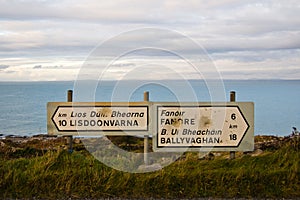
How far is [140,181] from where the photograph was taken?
7.32 meters

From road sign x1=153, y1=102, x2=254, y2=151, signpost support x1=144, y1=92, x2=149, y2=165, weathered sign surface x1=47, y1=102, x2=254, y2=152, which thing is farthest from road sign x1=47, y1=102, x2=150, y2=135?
road sign x1=153, y1=102, x2=254, y2=151

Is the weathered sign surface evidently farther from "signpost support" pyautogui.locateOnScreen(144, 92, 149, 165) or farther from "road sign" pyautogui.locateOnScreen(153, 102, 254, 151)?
"signpost support" pyautogui.locateOnScreen(144, 92, 149, 165)

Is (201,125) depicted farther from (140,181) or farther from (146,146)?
(140,181)

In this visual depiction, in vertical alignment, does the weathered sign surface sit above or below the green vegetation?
above

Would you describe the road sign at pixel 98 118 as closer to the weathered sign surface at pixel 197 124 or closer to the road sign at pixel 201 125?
the weathered sign surface at pixel 197 124

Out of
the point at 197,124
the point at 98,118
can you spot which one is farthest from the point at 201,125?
the point at 98,118

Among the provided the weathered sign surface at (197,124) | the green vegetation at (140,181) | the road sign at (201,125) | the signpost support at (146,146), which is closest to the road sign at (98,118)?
the weathered sign surface at (197,124)

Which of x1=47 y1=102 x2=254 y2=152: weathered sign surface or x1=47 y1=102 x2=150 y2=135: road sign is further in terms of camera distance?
x1=47 y1=102 x2=150 y2=135: road sign

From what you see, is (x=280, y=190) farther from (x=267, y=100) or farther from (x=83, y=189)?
(x=267, y=100)

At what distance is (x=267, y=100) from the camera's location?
1736cm

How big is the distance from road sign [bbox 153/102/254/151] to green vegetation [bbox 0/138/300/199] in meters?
1.04

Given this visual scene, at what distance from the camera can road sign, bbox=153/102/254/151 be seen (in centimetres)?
898

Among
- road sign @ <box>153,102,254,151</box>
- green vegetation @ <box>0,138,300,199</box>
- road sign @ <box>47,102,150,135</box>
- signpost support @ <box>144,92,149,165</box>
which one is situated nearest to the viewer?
green vegetation @ <box>0,138,300,199</box>

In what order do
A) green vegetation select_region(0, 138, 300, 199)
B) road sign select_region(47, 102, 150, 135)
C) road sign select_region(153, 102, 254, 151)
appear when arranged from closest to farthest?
green vegetation select_region(0, 138, 300, 199)
road sign select_region(153, 102, 254, 151)
road sign select_region(47, 102, 150, 135)
